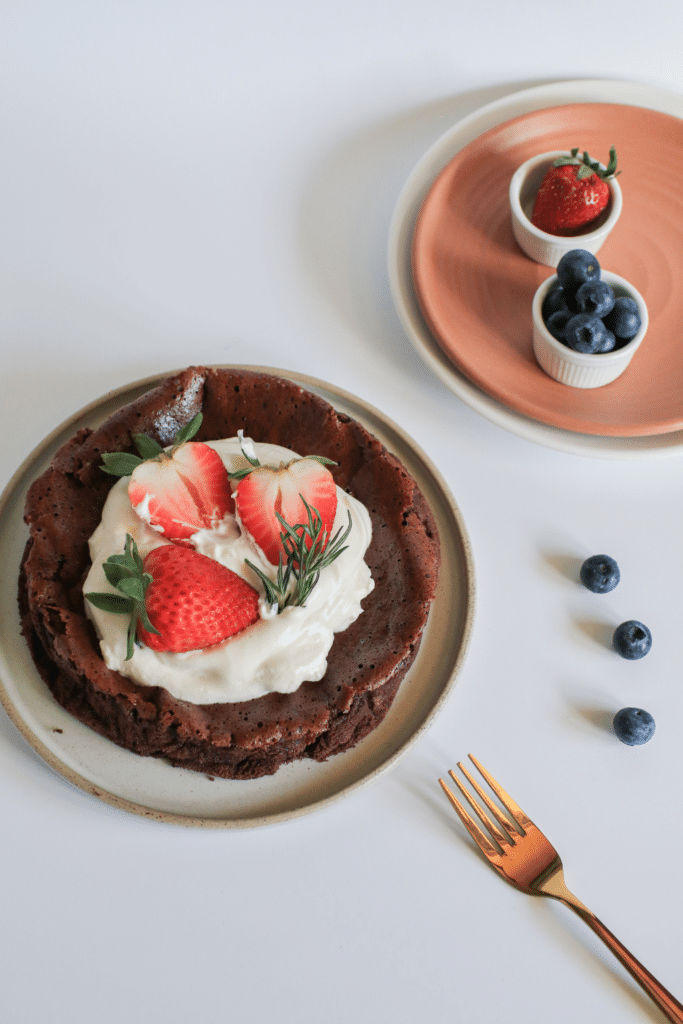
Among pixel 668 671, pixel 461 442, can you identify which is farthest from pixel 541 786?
pixel 461 442

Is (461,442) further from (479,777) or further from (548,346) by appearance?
(479,777)

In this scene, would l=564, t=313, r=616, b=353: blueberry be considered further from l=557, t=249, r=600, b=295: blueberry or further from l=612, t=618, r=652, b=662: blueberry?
l=612, t=618, r=652, b=662: blueberry

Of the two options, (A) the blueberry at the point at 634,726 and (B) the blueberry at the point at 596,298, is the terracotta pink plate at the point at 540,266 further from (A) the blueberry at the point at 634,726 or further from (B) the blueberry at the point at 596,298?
(A) the blueberry at the point at 634,726

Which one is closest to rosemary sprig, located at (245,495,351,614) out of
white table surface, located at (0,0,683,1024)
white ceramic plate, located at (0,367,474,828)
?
white ceramic plate, located at (0,367,474,828)

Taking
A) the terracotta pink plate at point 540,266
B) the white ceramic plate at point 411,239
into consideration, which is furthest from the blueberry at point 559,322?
the white ceramic plate at point 411,239

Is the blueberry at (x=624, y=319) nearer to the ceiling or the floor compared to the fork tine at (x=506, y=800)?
nearer to the ceiling
